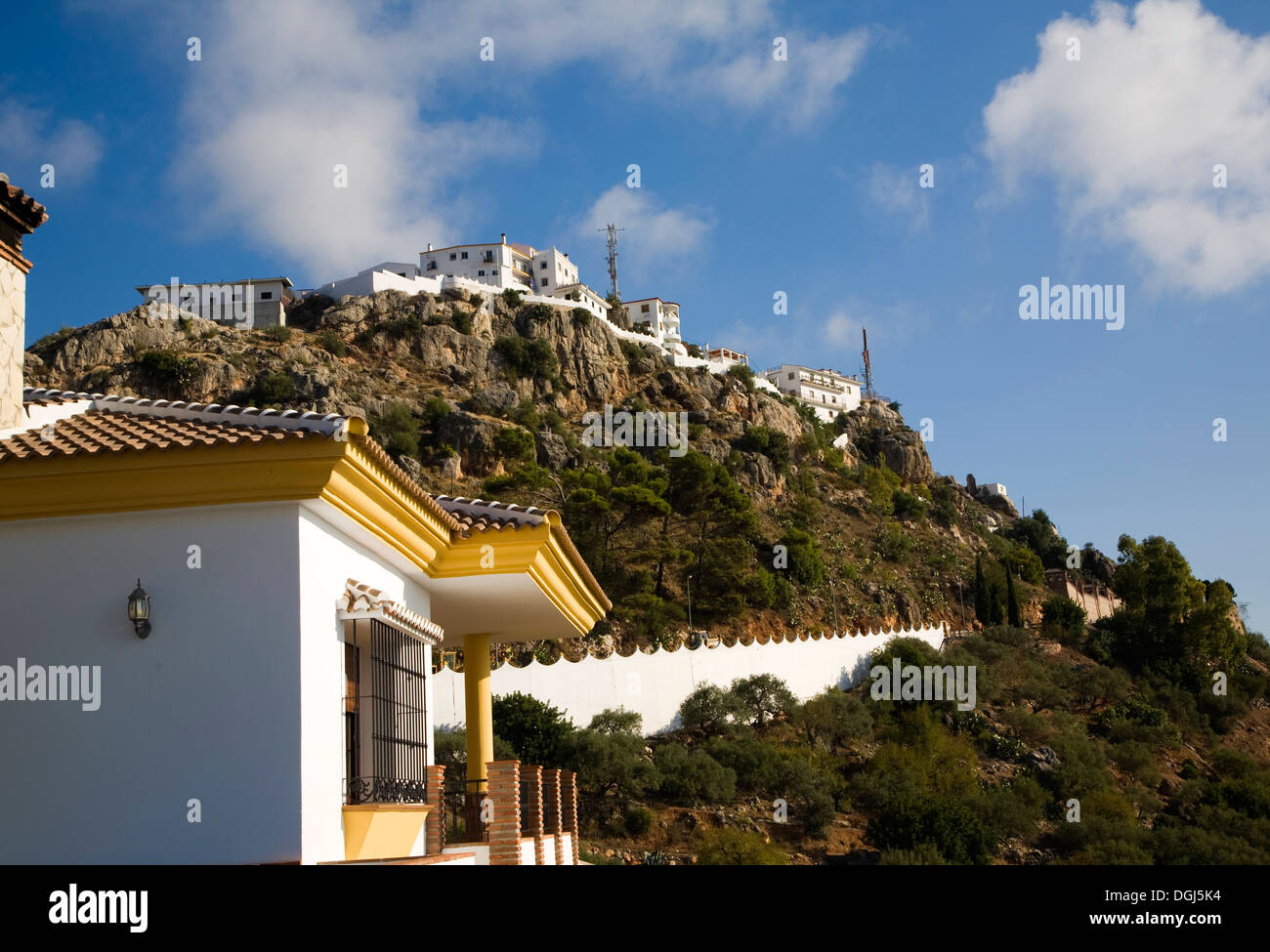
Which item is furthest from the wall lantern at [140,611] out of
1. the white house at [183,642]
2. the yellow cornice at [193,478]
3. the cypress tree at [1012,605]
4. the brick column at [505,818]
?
the cypress tree at [1012,605]

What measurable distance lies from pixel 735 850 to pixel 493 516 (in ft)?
39.7

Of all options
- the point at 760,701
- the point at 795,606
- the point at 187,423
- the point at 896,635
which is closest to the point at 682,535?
the point at 795,606

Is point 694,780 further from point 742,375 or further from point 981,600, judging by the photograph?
point 742,375

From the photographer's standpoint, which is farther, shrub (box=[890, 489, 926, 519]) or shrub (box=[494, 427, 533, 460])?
shrub (box=[890, 489, 926, 519])

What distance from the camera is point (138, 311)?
187ft

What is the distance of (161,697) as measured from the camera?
21.1 feet

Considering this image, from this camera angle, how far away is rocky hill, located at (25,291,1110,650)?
1672 inches

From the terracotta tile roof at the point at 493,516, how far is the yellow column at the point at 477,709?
7.95 ft

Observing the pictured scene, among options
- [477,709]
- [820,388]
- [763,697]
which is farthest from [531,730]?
[820,388]

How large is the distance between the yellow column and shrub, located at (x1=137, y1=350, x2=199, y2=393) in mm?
42915

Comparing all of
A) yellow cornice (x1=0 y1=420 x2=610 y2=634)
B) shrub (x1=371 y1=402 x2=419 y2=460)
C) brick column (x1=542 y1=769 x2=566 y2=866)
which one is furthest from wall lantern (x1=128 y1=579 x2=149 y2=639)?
shrub (x1=371 y1=402 x2=419 y2=460)

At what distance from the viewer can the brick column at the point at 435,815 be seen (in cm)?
869

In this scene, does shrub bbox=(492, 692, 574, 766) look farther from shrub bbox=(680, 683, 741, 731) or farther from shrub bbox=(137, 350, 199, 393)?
shrub bbox=(137, 350, 199, 393)
